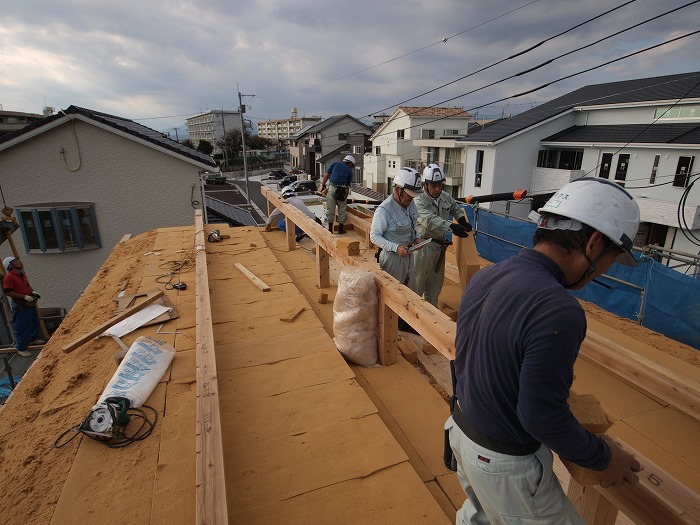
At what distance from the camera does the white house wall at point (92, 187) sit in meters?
10.7

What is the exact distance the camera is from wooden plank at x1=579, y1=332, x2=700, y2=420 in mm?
2594

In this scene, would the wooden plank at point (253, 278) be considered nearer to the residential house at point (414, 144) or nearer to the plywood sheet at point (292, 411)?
the plywood sheet at point (292, 411)

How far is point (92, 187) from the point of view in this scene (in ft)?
37.0

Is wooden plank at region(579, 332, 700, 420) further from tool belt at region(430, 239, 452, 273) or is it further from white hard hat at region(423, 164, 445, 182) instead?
white hard hat at region(423, 164, 445, 182)

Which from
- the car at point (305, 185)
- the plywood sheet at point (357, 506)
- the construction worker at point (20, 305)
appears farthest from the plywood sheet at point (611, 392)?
the car at point (305, 185)

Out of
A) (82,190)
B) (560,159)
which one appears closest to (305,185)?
(560,159)

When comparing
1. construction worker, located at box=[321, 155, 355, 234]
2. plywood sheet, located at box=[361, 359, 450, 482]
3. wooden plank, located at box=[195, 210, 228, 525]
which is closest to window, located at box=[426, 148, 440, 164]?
construction worker, located at box=[321, 155, 355, 234]

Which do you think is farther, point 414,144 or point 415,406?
point 414,144

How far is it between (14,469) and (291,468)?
174 centimetres

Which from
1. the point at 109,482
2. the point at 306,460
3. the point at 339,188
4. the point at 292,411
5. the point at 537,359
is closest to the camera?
the point at 537,359

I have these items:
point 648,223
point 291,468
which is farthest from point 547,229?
point 648,223

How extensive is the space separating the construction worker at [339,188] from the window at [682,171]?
1670cm

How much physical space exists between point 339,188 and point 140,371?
15.5 feet

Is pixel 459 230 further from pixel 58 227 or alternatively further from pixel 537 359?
pixel 58 227
